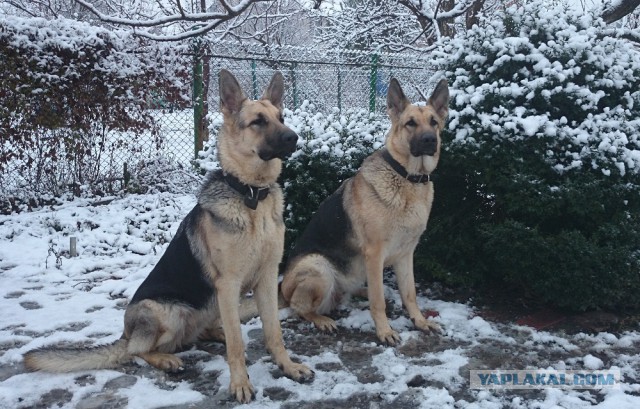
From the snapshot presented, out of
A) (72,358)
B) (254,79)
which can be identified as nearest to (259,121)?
(72,358)

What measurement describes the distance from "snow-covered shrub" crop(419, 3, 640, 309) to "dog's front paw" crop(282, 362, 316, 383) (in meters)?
1.82

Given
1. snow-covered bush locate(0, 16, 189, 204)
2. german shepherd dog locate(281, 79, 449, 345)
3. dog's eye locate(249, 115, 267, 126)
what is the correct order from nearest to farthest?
dog's eye locate(249, 115, 267, 126)
german shepherd dog locate(281, 79, 449, 345)
snow-covered bush locate(0, 16, 189, 204)

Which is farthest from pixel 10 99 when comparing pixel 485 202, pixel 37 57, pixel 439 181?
pixel 485 202

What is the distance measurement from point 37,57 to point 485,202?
20.0 ft

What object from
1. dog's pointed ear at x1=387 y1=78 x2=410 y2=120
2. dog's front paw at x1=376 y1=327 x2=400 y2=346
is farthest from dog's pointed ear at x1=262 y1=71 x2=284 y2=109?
dog's front paw at x1=376 y1=327 x2=400 y2=346

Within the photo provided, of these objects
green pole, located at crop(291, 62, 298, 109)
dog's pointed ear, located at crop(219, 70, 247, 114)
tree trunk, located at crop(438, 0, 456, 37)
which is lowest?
dog's pointed ear, located at crop(219, 70, 247, 114)

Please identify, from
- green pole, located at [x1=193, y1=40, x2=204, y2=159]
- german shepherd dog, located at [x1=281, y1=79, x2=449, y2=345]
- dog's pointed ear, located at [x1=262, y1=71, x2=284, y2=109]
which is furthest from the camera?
green pole, located at [x1=193, y1=40, x2=204, y2=159]

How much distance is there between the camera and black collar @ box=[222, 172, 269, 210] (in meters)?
3.14

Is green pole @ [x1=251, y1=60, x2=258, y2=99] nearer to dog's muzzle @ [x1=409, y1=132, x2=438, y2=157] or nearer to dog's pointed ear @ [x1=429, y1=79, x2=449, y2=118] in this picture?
dog's pointed ear @ [x1=429, y1=79, x2=449, y2=118]

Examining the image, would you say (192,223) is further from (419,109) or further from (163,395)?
(419,109)

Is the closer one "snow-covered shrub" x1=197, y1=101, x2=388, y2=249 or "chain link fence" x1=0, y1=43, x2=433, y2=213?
"snow-covered shrub" x1=197, y1=101, x2=388, y2=249

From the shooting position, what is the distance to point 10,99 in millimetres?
6594

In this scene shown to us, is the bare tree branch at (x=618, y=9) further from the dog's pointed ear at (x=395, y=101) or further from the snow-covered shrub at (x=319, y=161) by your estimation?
the dog's pointed ear at (x=395, y=101)

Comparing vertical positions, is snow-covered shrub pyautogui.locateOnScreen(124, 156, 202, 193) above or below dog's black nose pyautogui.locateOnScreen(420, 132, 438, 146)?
below
